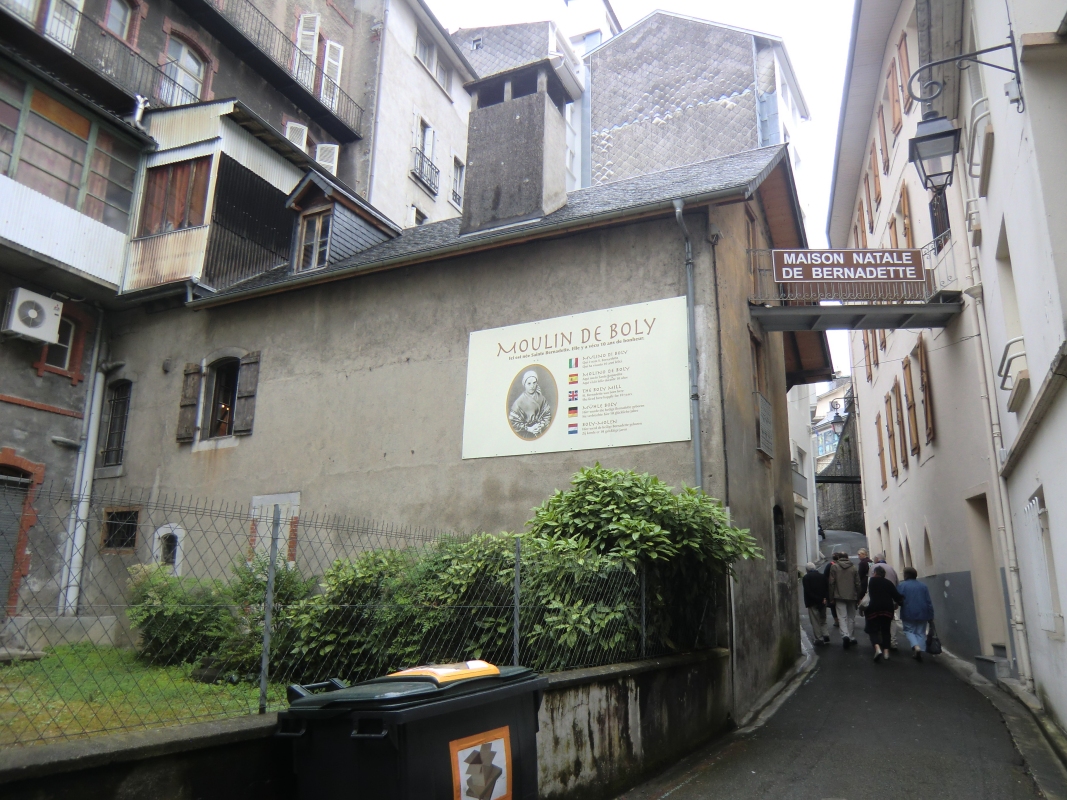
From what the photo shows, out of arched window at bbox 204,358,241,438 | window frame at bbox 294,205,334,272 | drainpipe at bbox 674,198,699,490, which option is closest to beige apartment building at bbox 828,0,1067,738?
drainpipe at bbox 674,198,699,490

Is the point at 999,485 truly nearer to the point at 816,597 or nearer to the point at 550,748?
the point at 816,597

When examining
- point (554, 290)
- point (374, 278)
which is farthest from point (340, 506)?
point (554, 290)

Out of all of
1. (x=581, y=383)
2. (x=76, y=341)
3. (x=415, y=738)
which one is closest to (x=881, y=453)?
(x=581, y=383)

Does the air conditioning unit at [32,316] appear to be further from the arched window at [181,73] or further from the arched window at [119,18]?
the arched window at [119,18]

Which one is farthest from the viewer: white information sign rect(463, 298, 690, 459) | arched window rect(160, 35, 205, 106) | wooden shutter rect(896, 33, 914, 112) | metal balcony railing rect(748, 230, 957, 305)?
arched window rect(160, 35, 205, 106)

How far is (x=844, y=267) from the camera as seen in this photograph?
1199cm

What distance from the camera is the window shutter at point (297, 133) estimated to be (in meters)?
20.5

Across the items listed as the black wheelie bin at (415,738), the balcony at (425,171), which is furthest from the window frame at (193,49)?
the black wheelie bin at (415,738)

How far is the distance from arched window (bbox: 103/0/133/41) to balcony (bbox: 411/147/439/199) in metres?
8.30

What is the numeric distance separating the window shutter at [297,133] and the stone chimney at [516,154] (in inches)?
302

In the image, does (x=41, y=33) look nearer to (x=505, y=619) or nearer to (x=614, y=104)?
(x=505, y=619)

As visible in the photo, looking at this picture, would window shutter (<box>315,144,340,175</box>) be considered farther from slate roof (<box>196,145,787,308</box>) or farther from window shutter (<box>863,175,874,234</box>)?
window shutter (<box>863,175,874,234</box>)

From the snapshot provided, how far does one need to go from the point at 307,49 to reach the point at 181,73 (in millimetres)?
4858

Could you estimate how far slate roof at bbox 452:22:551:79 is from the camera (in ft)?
104
